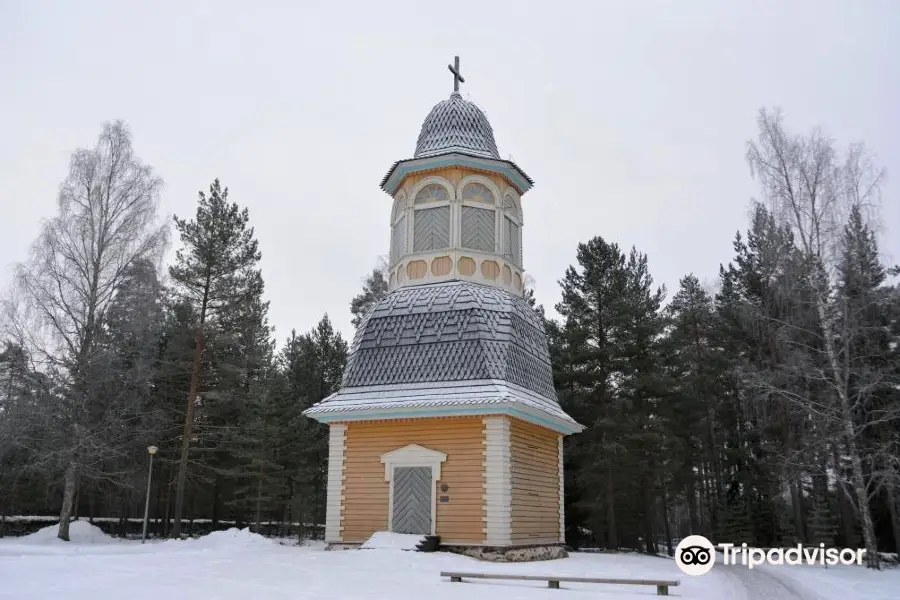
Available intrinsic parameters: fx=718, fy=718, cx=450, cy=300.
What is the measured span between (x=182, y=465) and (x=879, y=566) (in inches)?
881

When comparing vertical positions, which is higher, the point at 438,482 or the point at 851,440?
the point at 851,440

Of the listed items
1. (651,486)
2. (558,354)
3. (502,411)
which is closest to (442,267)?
(502,411)

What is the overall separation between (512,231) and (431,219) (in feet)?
8.35

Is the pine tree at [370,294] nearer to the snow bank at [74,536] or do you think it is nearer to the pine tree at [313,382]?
the pine tree at [313,382]

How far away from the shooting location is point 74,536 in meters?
25.3

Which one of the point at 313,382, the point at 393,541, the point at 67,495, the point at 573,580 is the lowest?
the point at 573,580

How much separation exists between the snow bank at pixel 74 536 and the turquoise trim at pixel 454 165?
15.7 m

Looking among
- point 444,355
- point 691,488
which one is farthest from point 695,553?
point 691,488

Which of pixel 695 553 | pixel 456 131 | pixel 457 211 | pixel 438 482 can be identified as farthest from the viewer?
pixel 456 131

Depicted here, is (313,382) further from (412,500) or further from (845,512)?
(845,512)

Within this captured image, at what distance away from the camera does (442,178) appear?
69.1ft

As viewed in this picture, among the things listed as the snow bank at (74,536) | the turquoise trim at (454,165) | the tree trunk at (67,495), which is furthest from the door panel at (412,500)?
the snow bank at (74,536)

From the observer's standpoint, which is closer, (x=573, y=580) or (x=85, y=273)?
(x=573, y=580)

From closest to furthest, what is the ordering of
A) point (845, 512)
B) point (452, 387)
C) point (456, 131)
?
point (452, 387) < point (456, 131) < point (845, 512)
